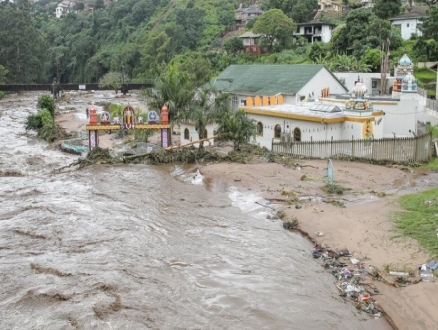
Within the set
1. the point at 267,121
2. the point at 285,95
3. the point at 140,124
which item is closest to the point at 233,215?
the point at 140,124

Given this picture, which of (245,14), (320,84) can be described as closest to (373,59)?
(320,84)

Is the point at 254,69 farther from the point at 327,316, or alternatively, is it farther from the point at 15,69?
the point at 15,69

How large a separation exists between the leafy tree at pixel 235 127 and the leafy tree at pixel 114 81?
54.2 meters

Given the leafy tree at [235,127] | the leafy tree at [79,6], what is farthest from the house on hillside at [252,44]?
the leafy tree at [79,6]

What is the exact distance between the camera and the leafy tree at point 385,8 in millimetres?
63844

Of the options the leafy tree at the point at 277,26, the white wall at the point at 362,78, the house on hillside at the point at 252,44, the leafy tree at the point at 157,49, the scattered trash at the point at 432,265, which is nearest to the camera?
the scattered trash at the point at 432,265

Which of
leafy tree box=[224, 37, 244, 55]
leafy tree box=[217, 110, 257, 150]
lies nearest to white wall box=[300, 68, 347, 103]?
leafy tree box=[217, 110, 257, 150]

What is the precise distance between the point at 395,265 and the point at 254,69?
32458 millimetres

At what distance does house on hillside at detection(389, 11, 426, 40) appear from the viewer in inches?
2438

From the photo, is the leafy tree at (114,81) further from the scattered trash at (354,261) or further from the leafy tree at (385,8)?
the scattered trash at (354,261)

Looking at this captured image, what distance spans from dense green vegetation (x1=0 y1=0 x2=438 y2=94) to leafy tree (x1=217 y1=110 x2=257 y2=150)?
8730 mm

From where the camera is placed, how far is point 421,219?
56.4 ft

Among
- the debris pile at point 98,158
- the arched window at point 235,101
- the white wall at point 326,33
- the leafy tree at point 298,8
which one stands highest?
the leafy tree at point 298,8

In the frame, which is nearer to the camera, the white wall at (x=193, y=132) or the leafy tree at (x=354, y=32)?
the white wall at (x=193, y=132)
